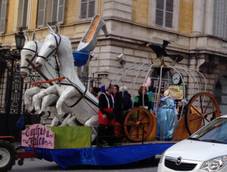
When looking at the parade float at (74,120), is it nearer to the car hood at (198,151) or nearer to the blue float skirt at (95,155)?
the blue float skirt at (95,155)

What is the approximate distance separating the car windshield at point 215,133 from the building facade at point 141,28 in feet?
46.1

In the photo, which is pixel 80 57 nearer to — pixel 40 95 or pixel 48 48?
pixel 48 48

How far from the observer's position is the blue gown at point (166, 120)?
47.7ft

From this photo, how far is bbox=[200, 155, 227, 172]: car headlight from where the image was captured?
8.29 meters

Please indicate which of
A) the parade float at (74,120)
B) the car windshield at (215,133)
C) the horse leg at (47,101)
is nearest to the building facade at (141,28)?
the parade float at (74,120)

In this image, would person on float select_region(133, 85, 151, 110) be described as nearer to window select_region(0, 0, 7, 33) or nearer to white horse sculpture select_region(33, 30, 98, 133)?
white horse sculpture select_region(33, 30, 98, 133)

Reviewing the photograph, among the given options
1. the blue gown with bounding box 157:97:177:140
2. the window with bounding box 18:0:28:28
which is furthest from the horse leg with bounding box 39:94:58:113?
Answer: the window with bounding box 18:0:28:28

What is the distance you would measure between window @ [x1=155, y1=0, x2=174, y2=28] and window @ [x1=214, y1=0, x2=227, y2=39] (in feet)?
9.48

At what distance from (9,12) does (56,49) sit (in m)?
19.6

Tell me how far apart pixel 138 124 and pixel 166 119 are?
0.94 m

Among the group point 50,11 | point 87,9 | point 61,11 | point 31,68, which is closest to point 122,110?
point 31,68

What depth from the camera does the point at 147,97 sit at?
47.9 feet

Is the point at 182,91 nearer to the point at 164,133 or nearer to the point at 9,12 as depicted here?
the point at 164,133

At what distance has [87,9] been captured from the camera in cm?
2669
